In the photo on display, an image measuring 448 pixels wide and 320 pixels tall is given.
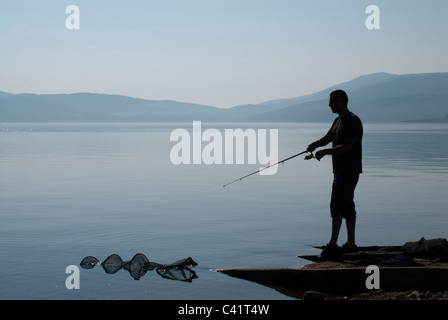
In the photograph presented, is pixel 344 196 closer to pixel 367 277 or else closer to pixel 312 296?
pixel 367 277

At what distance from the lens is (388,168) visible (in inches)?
1071

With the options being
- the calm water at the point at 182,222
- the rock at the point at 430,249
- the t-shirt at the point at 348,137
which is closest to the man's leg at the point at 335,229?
the t-shirt at the point at 348,137

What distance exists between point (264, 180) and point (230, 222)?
389 inches

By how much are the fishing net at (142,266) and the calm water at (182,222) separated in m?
0.11

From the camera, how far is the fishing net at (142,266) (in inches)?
351

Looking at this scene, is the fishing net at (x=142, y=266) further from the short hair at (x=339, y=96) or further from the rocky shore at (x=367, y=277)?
the short hair at (x=339, y=96)

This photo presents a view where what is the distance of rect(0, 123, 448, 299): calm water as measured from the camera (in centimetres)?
868

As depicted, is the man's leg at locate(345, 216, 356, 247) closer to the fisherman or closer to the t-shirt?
the fisherman

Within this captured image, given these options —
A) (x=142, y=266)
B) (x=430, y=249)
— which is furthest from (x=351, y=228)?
(x=142, y=266)

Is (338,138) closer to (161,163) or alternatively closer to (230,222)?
(230,222)

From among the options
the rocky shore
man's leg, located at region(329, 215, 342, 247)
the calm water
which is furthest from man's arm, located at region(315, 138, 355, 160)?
the calm water

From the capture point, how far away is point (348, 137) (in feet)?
29.6

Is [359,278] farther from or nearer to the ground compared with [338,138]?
nearer to the ground
